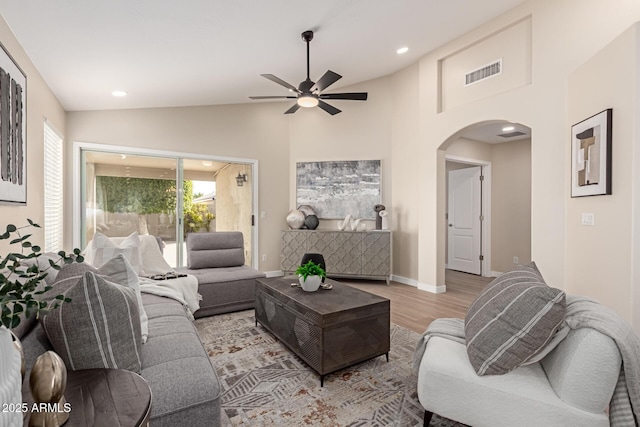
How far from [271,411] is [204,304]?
1.80 metres

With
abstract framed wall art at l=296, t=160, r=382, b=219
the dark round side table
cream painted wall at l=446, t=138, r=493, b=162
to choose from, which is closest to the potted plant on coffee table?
the dark round side table

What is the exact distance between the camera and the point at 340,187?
18.1 feet

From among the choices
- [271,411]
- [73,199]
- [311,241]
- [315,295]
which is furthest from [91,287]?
[311,241]

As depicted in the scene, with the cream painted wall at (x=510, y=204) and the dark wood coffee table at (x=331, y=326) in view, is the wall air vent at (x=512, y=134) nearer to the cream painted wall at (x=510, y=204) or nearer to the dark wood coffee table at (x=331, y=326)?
the cream painted wall at (x=510, y=204)

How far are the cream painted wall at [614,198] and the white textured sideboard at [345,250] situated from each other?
2.59 metres

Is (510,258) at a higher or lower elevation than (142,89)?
lower

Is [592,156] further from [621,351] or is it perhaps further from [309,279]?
[309,279]

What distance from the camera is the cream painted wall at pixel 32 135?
2.23 m

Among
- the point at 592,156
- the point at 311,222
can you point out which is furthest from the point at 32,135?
the point at 592,156

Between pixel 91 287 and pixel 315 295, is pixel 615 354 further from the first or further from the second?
pixel 91 287

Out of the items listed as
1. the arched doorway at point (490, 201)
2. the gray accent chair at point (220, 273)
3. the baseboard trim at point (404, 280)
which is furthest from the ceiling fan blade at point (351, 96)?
the baseboard trim at point (404, 280)

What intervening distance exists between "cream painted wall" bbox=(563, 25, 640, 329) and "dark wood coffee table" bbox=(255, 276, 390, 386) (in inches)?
65.9

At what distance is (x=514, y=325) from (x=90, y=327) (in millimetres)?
1785

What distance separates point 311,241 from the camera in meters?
5.20
